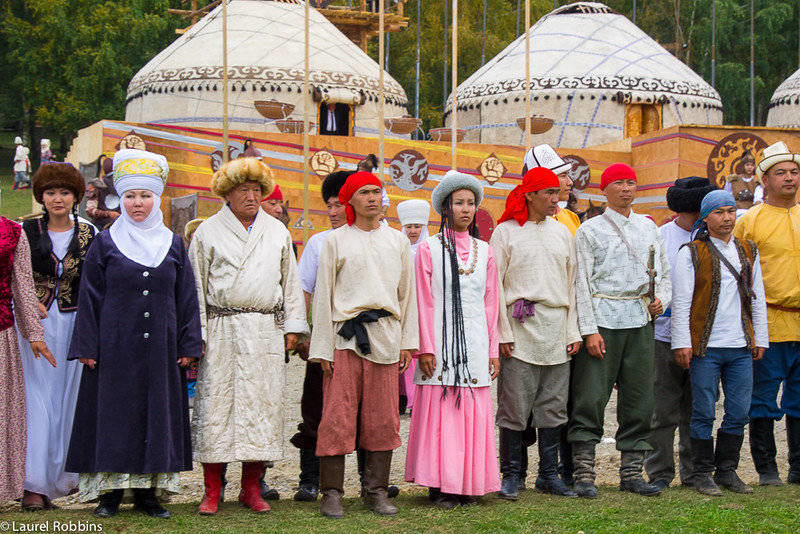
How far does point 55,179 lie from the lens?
16.1ft

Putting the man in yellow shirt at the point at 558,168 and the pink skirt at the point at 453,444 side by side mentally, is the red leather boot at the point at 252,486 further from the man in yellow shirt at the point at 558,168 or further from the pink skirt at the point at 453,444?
the man in yellow shirt at the point at 558,168

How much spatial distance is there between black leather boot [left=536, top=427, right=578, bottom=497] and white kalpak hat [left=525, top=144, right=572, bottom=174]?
4.81ft

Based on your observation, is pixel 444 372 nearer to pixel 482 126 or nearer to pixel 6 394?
pixel 6 394

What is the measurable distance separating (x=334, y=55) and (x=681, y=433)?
14572mm

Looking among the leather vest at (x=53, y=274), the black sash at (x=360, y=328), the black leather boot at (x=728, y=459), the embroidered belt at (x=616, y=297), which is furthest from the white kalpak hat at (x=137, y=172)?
the black leather boot at (x=728, y=459)

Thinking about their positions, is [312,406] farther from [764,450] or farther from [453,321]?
[764,450]

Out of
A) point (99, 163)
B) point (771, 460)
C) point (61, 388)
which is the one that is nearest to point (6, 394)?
point (61, 388)

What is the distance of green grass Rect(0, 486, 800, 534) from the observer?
4293 millimetres

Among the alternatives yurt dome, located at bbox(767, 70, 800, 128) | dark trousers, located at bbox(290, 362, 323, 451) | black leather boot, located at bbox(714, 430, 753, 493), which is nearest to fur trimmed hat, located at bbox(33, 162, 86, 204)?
dark trousers, located at bbox(290, 362, 323, 451)

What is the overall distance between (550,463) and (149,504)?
1.92m

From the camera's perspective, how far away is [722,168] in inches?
576

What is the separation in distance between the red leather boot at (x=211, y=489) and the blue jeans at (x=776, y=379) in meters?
2.78

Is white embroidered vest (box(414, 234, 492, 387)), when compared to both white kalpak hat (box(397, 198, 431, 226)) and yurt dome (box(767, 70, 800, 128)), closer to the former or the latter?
white kalpak hat (box(397, 198, 431, 226))

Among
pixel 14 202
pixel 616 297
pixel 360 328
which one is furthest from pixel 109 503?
pixel 14 202
